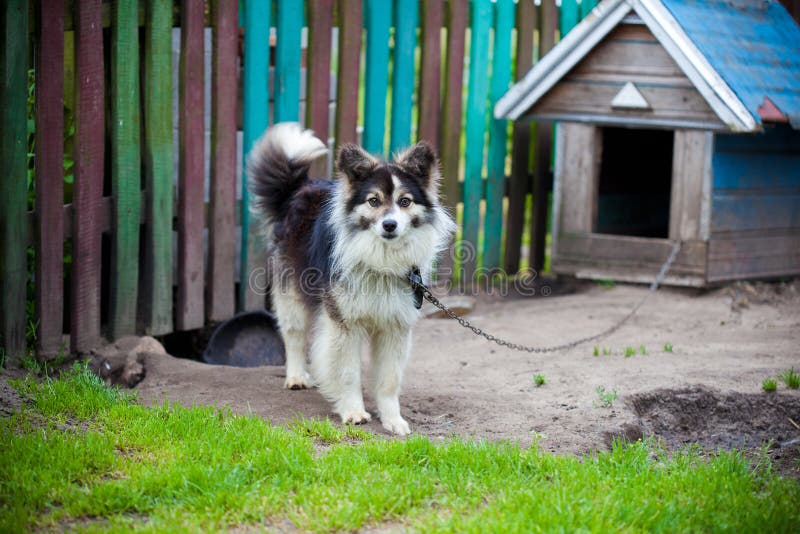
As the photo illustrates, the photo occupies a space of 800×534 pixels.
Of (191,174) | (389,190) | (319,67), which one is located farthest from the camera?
(319,67)

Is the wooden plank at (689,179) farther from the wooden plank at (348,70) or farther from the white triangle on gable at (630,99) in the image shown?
the wooden plank at (348,70)

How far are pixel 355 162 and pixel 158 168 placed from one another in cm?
174

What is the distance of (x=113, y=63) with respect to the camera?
5410mm

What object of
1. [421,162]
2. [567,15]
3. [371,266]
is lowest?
[371,266]

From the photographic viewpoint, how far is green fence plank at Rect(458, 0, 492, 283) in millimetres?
7672

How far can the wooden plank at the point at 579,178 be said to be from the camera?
764 cm

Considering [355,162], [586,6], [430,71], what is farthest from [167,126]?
[586,6]

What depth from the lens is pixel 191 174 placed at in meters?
5.95

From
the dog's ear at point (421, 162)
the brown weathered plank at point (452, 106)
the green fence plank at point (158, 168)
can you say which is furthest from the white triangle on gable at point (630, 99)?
the green fence plank at point (158, 168)

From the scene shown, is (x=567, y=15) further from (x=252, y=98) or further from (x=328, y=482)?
(x=328, y=482)

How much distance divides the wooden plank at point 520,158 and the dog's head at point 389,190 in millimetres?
3562

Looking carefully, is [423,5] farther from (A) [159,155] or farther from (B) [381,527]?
(B) [381,527]

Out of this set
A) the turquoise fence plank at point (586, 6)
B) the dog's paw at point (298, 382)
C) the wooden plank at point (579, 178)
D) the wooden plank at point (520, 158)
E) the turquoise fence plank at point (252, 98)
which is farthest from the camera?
the turquoise fence plank at point (586, 6)

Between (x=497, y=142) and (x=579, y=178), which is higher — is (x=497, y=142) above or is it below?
above
